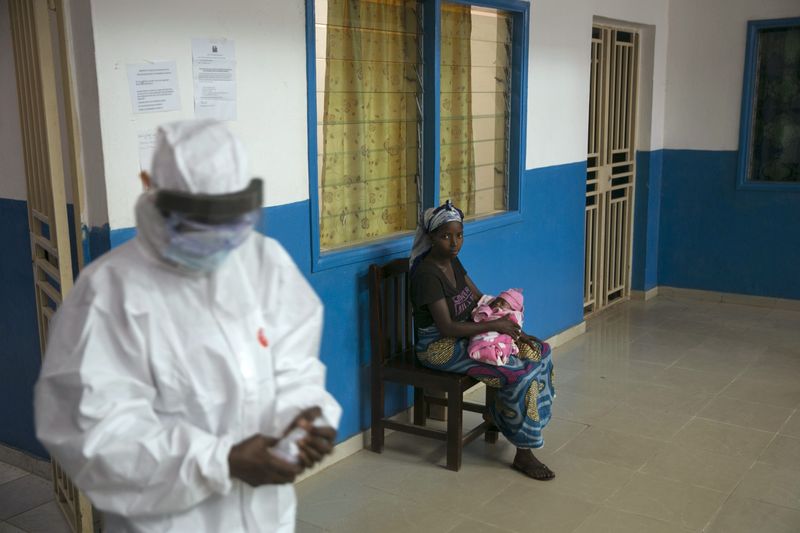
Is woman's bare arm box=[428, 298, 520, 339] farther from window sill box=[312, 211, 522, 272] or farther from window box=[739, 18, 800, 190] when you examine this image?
window box=[739, 18, 800, 190]

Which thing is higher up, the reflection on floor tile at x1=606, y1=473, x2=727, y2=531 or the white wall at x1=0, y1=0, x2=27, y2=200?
the white wall at x1=0, y1=0, x2=27, y2=200

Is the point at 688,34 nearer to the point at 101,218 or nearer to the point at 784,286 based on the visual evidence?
the point at 784,286

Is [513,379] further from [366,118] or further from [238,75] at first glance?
[238,75]

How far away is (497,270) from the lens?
178 inches

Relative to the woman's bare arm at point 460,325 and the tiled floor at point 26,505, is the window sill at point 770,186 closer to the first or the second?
the woman's bare arm at point 460,325

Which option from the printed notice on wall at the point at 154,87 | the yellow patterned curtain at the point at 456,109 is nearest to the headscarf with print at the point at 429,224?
the yellow patterned curtain at the point at 456,109

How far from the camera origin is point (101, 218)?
2.55 m

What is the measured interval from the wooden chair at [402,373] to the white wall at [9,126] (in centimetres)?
143

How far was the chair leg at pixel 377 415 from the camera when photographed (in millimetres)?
3570

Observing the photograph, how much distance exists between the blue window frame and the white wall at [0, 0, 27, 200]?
108 cm

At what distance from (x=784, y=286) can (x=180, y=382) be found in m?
5.91

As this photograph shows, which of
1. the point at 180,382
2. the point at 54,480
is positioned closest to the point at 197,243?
the point at 180,382

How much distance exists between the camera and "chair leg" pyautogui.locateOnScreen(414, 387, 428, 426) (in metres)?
3.74

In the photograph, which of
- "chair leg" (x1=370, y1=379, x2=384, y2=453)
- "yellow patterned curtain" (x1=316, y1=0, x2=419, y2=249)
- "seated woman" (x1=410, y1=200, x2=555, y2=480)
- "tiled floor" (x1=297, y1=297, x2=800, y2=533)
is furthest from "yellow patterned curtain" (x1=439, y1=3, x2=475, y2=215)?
"tiled floor" (x1=297, y1=297, x2=800, y2=533)
